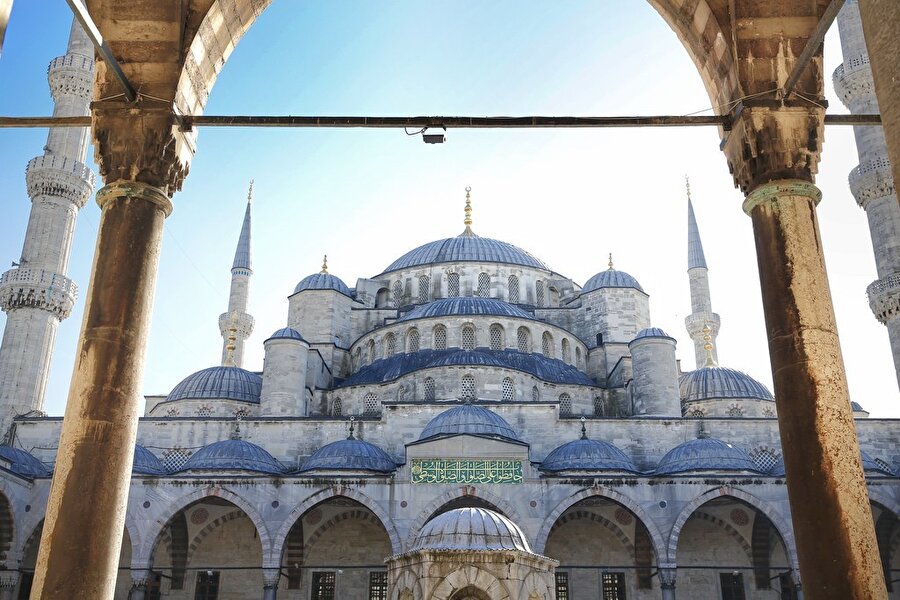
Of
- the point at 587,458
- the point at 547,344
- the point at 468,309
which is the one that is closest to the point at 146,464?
the point at 587,458

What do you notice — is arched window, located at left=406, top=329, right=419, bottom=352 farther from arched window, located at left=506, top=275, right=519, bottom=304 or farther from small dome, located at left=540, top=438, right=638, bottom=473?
small dome, located at left=540, top=438, right=638, bottom=473

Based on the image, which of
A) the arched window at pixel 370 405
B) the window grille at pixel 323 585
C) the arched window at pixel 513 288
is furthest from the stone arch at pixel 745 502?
the arched window at pixel 513 288

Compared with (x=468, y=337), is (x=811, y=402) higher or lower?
lower

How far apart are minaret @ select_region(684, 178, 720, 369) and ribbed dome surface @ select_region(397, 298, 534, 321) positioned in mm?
7650

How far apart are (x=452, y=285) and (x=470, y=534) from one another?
22234 mm

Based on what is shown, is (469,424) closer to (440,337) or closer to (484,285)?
(440,337)

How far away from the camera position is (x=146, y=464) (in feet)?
70.6

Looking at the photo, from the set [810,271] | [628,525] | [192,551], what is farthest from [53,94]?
[810,271]

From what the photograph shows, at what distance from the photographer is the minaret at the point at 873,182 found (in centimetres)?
2191

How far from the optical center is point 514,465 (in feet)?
68.2

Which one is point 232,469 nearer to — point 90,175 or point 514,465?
point 514,465

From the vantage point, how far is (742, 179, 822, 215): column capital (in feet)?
20.1

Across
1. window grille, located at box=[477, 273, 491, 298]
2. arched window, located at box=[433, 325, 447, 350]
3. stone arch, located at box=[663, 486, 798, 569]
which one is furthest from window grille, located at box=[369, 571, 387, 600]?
window grille, located at box=[477, 273, 491, 298]

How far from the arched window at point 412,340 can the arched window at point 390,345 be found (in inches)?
20.4
